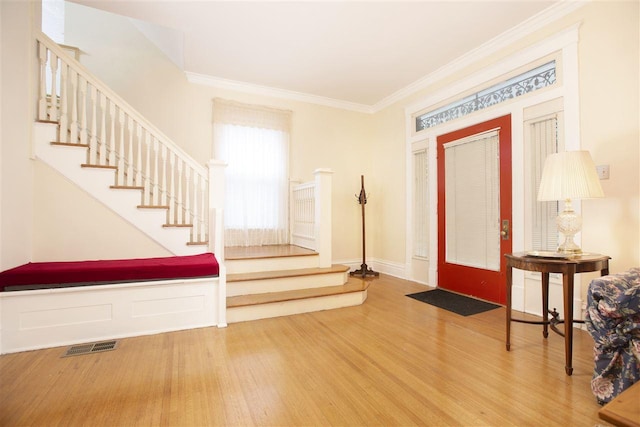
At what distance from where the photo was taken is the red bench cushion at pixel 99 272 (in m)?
2.19

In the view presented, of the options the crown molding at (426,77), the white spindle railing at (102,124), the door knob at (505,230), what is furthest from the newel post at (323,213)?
the door knob at (505,230)

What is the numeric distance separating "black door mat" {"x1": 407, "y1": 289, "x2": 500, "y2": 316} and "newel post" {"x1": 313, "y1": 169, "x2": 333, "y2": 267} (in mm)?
1167

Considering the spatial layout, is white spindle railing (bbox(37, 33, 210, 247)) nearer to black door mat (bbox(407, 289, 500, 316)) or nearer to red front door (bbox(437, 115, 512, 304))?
black door mat (bbox(407, 289, 500, 316))

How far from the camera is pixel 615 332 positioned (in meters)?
1.55

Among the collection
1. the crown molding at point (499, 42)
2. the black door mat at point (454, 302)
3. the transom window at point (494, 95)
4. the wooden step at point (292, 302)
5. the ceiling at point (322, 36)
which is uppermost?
the ceiling at point (322, 36)

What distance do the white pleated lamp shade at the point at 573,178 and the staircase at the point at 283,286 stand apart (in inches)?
79.8

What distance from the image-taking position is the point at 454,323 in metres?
2.79

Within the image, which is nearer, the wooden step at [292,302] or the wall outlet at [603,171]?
the wall outlet at [603,171]

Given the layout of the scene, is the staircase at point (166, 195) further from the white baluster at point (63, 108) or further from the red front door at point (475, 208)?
the red front door at point (475, 208)

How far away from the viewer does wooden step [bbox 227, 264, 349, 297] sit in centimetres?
311

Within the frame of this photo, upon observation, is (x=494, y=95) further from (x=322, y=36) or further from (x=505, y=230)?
(x=322, y=36)

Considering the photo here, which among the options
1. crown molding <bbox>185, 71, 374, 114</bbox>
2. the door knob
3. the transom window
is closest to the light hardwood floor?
the door knob

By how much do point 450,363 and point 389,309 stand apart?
1152 millimetres

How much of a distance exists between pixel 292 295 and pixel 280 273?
0.36 metres
